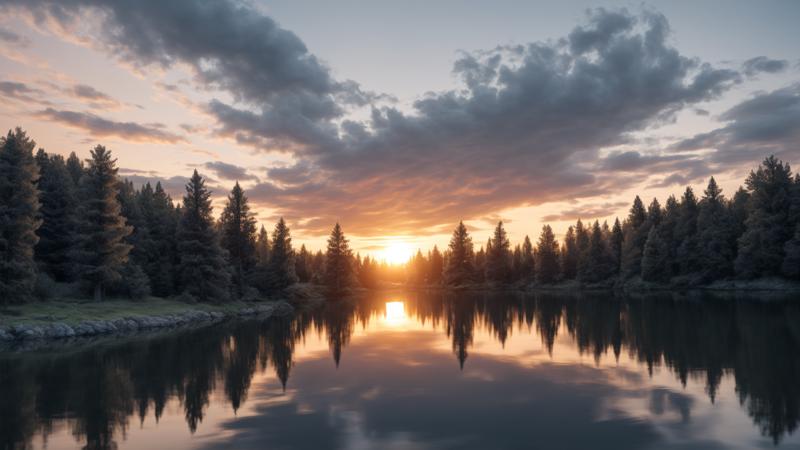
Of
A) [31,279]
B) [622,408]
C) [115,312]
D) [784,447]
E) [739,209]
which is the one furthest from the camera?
[739,209]

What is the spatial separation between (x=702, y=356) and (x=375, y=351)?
16176mm

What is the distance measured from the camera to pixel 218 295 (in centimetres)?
6141

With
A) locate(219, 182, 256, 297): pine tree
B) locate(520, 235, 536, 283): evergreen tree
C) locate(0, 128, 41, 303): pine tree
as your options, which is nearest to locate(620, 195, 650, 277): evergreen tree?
locate(520, 235, 536, 283): evergreen tree

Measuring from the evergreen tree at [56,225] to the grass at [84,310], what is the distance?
872 centimetres

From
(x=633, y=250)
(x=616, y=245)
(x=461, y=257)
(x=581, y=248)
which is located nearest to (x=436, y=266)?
(x=461, y=257)

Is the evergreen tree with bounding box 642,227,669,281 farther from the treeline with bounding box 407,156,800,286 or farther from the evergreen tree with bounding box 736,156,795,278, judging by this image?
the evergreen tree with bounding box 736,156,795,278

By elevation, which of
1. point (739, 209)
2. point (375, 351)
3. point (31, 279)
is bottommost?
point (375, 351)

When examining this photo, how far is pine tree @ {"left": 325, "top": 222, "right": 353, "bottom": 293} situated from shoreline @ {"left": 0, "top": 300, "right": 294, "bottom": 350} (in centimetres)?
5747

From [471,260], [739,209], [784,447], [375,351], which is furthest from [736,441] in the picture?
[471,260]

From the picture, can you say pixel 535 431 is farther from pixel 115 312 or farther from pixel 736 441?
pixel 115 312

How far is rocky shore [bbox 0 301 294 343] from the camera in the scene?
35719mm

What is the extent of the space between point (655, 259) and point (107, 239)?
309 feet

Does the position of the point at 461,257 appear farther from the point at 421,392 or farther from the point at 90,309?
the point at 421,392

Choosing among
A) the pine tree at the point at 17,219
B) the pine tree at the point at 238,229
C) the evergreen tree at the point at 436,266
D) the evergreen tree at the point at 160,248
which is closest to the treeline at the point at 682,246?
the evergreen tree at the point at 436,266
